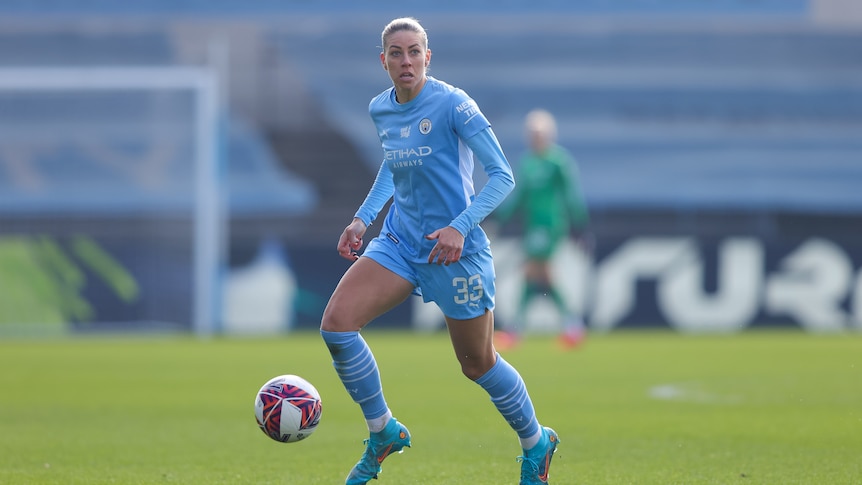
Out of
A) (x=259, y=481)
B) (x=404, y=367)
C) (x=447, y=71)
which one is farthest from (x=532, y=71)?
(x=259, y=481)

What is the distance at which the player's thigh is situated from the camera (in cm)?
495

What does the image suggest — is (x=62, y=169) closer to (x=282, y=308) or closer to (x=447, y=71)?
(x=282, y=308)

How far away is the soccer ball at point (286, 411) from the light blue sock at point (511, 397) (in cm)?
78

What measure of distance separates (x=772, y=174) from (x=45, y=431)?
16248 mm

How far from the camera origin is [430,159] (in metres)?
4.97

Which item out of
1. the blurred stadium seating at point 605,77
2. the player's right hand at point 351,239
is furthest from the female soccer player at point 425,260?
the blurred stadium seating at point 605,77

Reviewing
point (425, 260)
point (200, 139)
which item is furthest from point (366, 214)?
point (200, 139)

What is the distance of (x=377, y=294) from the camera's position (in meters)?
5.02

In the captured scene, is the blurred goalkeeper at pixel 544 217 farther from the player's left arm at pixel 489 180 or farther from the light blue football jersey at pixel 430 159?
the player's left arm at pixel 489 180

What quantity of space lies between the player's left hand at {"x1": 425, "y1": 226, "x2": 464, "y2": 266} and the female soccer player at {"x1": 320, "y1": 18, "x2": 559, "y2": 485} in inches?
6.6

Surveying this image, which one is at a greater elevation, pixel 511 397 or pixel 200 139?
pixel 511 397

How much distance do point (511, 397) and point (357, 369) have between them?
626 mm

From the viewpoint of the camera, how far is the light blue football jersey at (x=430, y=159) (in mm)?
4961

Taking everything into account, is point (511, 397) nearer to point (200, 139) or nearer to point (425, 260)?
point (425, 260)
